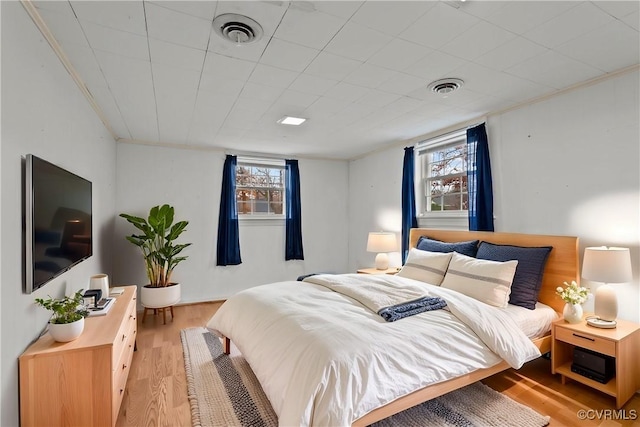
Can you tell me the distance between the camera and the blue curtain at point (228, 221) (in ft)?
16.0

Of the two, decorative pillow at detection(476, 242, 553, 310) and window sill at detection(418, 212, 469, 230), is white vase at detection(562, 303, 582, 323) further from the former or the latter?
window sill at detection(418, 212, 469, 230)

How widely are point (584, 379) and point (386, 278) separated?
61.5 inches

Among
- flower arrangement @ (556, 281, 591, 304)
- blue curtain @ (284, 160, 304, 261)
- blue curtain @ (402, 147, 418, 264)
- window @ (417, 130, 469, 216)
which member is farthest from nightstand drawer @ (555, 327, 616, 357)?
blue curtain @ (284, 160, 304, 261)

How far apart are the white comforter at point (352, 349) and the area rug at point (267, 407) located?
300 millimetres

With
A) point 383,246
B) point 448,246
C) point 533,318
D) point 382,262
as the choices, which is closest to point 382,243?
point 383,246

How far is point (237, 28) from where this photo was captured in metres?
1.79

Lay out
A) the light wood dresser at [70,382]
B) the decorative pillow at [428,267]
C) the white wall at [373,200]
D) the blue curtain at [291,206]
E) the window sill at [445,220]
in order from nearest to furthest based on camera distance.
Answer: the light wood dresser at [70,382]
the decorative pillow at [428,267]
the window sill at [445,220]
the white wall at [373,200]
the blue curtain at [291,206]

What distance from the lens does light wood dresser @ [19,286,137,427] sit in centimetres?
155

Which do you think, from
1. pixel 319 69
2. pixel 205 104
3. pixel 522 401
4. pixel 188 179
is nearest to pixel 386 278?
pixel 522 401

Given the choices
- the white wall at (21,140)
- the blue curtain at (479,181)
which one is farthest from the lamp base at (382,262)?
the white wall at (21,140)

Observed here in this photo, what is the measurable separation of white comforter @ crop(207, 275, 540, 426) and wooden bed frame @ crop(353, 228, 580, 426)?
0.24 ft

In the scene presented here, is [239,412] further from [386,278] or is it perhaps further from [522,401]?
[522,401]

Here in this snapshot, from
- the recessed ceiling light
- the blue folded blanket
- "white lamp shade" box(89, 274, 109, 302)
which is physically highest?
the recessed ceiling light

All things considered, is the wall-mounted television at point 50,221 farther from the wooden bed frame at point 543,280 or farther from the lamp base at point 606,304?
the lamp base at point 606,304
